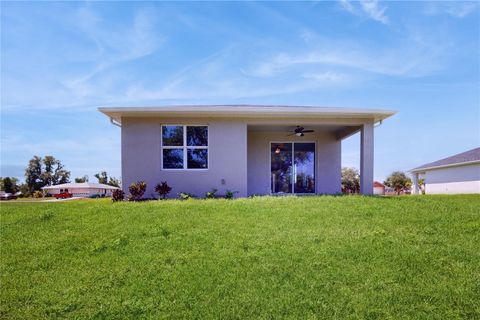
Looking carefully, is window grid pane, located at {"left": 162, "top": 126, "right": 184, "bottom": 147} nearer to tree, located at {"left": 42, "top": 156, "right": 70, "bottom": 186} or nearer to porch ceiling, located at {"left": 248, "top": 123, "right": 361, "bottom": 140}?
porch ceiling, located at {"left": 248, "top": 123, "right": 361, "bottom": 140}

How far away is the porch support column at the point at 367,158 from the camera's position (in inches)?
467

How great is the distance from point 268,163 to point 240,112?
4324 millimetres

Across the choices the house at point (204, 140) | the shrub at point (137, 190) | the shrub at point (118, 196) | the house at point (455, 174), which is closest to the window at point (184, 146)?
the house at point (204, 140)

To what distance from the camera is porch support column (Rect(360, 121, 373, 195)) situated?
11.9 metres

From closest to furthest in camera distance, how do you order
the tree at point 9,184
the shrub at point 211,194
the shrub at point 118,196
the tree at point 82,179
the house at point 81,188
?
the shrub at point 118,196 → the shrub at point 211,194 → the house at point 81,188 → the tree at point 9,184 → the tree at point 82,179

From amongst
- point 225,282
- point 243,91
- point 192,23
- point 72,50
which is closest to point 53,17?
point 72,50

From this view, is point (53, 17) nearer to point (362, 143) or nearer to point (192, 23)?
point (192, 23)

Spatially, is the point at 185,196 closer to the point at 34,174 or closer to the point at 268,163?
the point at 268,163

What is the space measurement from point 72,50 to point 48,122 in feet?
13.7

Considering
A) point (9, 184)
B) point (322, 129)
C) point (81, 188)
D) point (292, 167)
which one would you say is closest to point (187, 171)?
point (292, 167)

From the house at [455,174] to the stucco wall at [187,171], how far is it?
16482 millimetres

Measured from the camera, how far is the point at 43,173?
172 feet

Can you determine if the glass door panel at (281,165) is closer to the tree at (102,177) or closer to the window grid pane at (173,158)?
the window grid pane at (173,158)

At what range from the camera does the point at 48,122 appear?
13023mm
